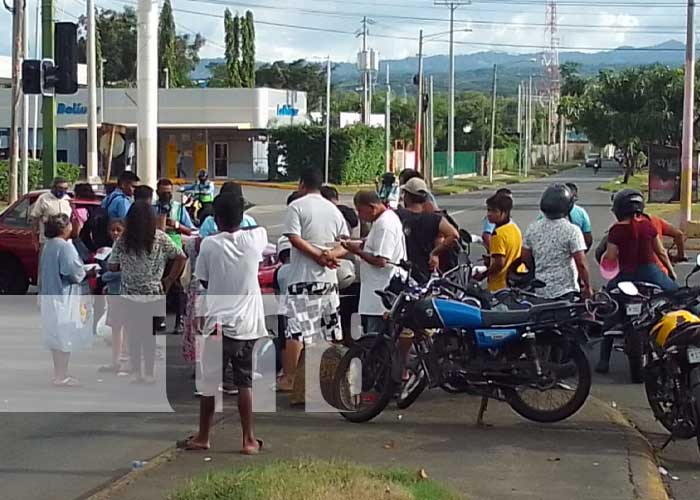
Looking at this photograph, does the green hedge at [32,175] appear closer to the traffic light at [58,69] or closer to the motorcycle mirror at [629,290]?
the traffic light at [58,69]

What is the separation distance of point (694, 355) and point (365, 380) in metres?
2.50

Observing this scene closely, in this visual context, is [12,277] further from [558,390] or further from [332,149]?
[332,149]

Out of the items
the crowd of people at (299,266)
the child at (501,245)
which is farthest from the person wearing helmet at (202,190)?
the child at (501,245)

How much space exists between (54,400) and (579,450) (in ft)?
15.5

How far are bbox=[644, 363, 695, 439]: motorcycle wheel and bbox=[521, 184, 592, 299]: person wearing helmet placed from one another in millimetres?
1717

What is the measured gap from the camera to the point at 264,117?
69000 mm

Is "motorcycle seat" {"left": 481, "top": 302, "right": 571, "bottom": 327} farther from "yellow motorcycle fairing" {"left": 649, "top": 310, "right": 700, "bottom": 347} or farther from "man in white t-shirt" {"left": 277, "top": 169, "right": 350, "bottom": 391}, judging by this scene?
"man in white t-shirt" {"left": 277, "top": 169, "right": 350, "bottom": 391}

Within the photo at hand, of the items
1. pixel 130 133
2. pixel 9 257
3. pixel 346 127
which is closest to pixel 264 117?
pixel 346 127

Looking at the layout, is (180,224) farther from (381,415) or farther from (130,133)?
(130,133)

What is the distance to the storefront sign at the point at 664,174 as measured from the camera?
144 ft

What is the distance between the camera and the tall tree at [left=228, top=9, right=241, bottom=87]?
9306 centimetres

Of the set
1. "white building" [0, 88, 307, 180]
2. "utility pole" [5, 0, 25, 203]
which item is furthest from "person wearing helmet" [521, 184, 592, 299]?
"white building" [0, 88, 307, 180]

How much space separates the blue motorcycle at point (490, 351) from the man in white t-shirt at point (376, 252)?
25.1 inches

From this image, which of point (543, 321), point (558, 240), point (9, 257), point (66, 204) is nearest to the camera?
point (543, 321)
